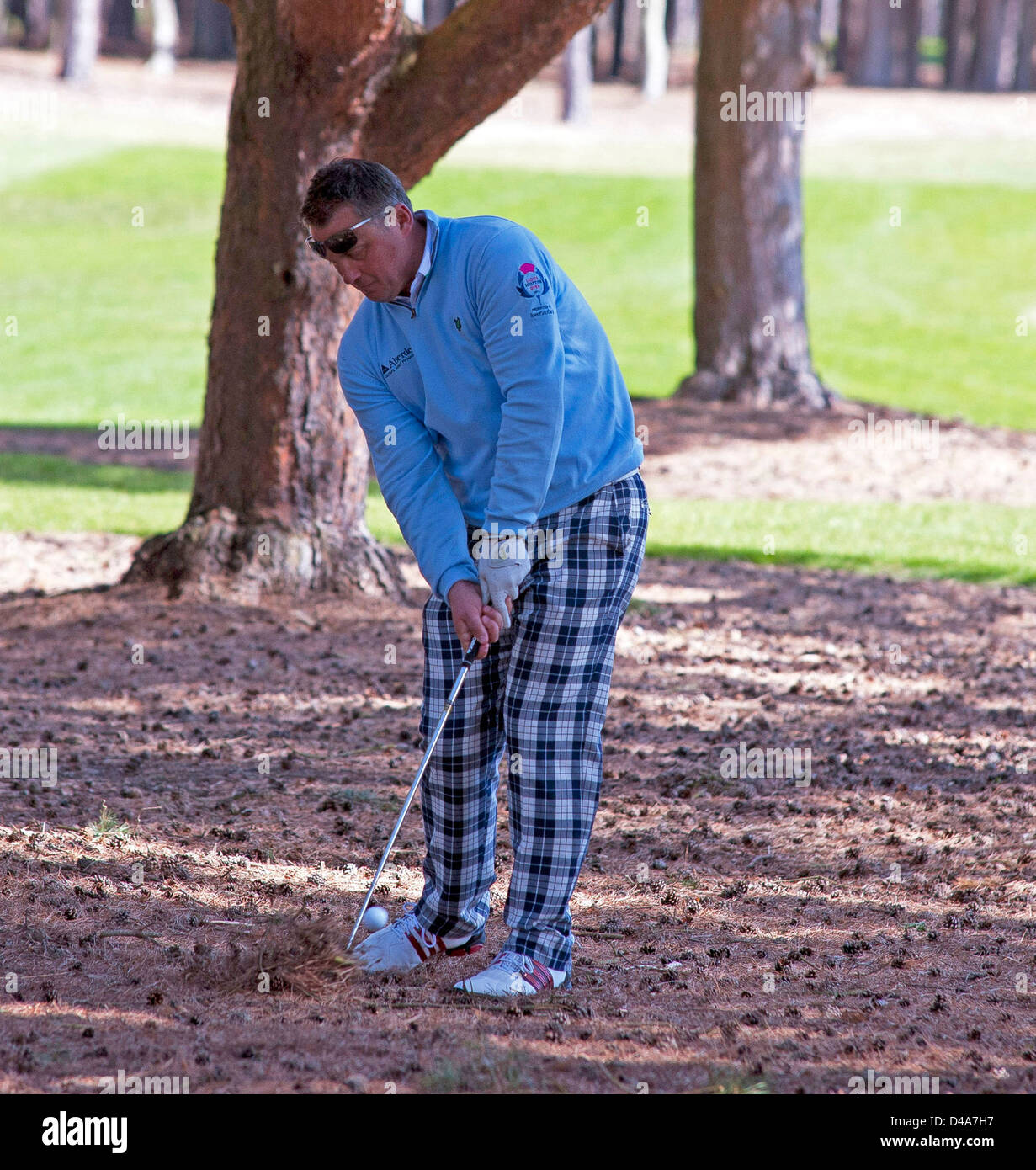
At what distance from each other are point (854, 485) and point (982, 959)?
8640mm

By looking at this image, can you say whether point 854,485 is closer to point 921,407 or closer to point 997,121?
point 921,407

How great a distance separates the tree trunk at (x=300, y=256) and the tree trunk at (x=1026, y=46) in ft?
146

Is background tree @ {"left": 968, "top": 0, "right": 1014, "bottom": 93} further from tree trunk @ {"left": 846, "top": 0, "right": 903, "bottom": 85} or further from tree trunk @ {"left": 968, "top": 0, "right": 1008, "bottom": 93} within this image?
tree trunk @ {"left": 846, "top": 0, "right": 903, "bottom": 85}

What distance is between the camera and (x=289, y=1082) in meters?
3.27

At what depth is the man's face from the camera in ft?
12.0

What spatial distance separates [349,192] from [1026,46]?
159 feet

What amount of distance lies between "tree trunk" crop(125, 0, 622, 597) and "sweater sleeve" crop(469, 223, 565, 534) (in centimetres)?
383

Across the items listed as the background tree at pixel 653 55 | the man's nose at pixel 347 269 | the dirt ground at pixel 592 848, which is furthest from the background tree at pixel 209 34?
the man's nose at pixel 347 269

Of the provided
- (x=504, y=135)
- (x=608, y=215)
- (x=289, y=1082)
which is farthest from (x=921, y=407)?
(x=504, y=135)

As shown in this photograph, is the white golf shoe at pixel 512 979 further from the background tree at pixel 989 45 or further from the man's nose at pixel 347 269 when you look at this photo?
the background tree at pixel 989 45

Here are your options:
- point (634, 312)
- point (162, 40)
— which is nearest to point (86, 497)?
point (634, 312)

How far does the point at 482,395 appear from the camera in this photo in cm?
379

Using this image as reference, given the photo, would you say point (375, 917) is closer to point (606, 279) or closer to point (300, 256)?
point (300, 256)

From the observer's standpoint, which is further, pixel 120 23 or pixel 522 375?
pixel 120 23
